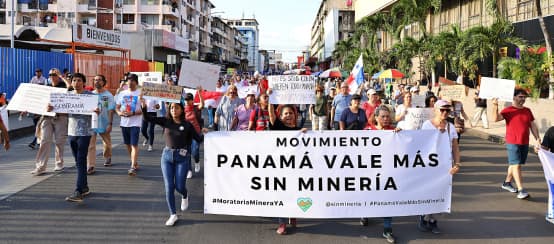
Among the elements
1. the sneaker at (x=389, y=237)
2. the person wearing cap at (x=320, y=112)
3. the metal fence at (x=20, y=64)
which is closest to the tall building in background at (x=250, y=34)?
the metal fence at (x=20, y=64)

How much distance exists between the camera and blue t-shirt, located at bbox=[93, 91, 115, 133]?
8055mm

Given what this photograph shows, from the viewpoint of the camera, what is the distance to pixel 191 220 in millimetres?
6215

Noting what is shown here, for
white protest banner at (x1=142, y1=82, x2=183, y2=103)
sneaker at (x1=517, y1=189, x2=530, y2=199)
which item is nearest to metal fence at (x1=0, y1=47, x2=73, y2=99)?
white protest banner at (x1=142, y1=82, x2=183, y2=103)

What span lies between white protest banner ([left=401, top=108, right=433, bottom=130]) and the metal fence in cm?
1650

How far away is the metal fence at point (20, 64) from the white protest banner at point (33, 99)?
1181 cm

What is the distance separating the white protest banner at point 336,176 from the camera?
562 centimetres

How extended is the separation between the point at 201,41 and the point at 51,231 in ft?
247

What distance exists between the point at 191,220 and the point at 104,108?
3.04 m

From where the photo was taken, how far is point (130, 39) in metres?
49.5

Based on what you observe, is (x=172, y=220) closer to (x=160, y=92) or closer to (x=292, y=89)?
(x=160, y=92)

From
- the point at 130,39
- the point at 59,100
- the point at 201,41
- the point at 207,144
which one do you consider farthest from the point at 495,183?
the point at 201,41

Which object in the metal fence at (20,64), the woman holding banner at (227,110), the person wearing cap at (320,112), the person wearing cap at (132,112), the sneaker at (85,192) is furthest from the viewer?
the metal fence at (20,64)

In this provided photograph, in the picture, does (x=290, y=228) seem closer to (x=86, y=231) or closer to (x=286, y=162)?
(x=286, y=162)

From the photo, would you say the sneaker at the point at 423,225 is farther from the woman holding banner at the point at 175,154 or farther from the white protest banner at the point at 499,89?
the white protest banner at the point at 499,89
